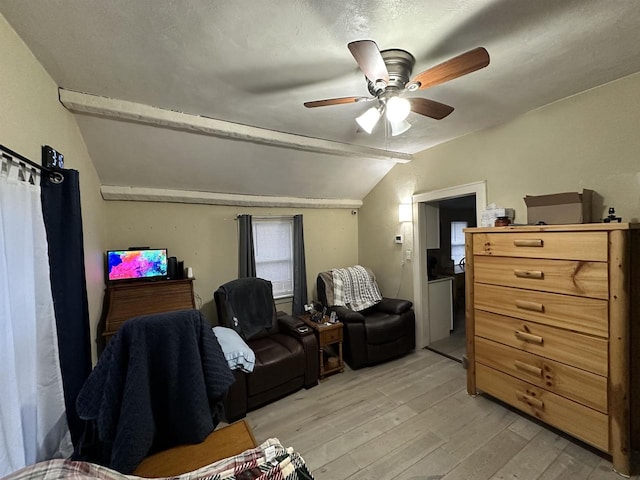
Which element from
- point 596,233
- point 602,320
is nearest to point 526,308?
point 602,320

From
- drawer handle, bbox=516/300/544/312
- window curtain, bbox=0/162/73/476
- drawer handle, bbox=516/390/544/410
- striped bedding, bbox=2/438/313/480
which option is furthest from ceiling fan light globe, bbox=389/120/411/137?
drawer handle, bbox=516/390/544/410

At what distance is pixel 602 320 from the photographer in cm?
169

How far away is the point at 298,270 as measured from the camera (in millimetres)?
3852

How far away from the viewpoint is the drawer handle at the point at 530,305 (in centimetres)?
198

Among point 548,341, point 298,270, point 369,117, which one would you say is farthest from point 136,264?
point 548,341

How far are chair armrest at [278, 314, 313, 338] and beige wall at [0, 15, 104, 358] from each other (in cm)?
177

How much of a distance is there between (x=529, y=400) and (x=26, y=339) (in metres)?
3.22

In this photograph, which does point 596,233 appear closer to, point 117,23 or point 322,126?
point 322,126

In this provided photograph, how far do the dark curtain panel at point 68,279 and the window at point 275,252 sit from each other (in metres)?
2.23

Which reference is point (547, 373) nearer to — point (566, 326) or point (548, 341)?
point (548, 341)

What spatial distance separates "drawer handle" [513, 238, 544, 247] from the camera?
1.97 metres

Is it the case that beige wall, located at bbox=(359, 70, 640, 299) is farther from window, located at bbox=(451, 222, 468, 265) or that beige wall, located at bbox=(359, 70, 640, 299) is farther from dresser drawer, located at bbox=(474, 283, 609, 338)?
window, located at bbox=(451, 222, 468, 265)

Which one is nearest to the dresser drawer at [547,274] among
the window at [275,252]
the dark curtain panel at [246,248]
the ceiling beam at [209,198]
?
the ceiling beam at [209,198]

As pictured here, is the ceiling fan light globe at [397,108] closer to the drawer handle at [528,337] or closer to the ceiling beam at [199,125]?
the ceiling beam at [199,125]
